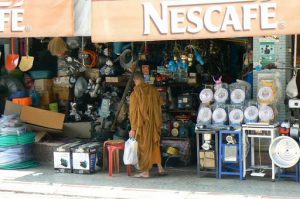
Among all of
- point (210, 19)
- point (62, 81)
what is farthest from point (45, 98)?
point (210, 19)

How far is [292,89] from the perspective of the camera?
9.17m

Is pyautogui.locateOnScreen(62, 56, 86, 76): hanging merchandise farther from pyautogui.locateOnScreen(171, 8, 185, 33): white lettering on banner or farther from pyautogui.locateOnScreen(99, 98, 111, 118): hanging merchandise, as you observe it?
pyautogui.locateOnScreen(171, 8, 185, 33): white lettering on banner

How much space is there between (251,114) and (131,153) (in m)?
2.06

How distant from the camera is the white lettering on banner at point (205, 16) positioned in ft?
26.5

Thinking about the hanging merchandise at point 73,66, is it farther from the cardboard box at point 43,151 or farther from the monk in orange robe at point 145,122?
the monk in orange robe at point 145,122

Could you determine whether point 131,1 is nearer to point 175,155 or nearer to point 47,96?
point 175,155

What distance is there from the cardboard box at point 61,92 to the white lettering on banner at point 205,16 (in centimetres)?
474

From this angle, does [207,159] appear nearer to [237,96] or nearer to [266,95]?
[237,96]

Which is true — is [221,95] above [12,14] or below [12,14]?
Answer: below

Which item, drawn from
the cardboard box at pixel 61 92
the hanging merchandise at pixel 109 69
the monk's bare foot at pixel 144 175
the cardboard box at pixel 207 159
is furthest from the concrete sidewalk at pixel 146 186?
the cardboard box at pixel 61 92

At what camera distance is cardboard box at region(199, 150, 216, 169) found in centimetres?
950

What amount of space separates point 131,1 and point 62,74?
4742mm

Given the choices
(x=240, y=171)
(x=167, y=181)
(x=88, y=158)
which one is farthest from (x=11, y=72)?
(x=240, y=171)

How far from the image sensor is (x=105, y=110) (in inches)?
478
